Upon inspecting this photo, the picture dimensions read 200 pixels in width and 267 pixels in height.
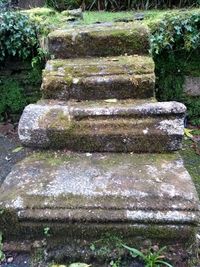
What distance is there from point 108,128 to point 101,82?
0.52 metres

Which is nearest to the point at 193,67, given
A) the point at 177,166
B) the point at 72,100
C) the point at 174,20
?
the point at 174,20

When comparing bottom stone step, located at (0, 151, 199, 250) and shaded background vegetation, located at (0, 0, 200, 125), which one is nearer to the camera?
bottom stone step, located at (0, 151, 199, 250)

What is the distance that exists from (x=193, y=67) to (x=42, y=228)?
3.13m

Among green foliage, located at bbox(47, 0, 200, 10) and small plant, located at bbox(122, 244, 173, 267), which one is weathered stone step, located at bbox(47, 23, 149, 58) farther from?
green foliage, located at bbox(47, 0, 200, 10)

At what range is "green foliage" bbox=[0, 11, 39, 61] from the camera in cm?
451

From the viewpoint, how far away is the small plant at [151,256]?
82.4 inches

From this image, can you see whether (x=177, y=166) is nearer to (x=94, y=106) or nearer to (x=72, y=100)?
(x=94, y=106)

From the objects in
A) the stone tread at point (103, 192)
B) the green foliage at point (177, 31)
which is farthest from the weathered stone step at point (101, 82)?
the green foliage at point (177, 31)

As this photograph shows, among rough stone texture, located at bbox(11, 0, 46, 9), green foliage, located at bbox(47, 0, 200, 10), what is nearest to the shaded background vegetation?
green foliage, located at bbox(47, 0, 200, 10)

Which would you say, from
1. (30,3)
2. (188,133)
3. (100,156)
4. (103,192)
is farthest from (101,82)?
(30,3)

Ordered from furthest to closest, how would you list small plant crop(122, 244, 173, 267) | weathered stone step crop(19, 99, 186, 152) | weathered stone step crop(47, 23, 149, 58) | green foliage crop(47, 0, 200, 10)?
1. green foliage crop(47, 0, 200, 10)
2. weathered stone step crop(47, 23, 149, 58)
3. weathered stone step crop(19, 99, 186, 152)
4. small plant crop(122, 244, 173, 267)

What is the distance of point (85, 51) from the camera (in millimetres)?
3545

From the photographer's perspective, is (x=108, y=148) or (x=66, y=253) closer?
(x=66, y=253)

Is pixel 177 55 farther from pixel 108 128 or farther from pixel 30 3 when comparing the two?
pixel 30 3
